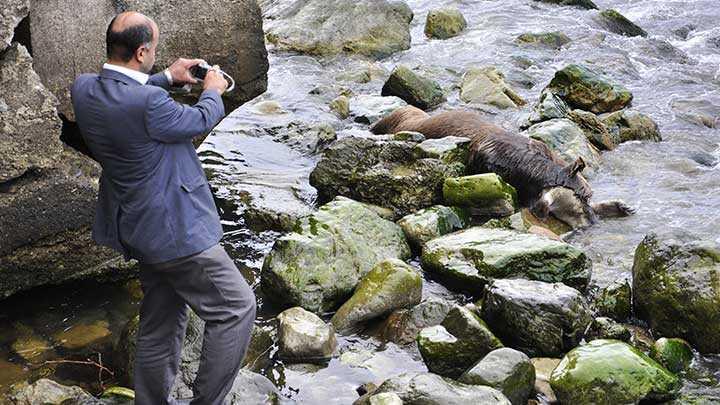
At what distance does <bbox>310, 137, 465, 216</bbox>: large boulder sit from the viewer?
8234mm

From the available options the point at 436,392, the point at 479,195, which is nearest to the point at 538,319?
the point at 436,392

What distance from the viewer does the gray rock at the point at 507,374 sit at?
5.14m

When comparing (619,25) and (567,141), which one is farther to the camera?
(619,25)

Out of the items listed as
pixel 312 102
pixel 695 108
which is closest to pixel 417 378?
pixel 312 102

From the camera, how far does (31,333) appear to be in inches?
238

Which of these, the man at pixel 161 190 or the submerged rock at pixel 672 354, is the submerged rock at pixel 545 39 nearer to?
the submerged rock at pixel 672 354

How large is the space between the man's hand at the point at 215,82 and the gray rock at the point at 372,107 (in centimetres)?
662

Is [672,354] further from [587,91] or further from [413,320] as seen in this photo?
[587,91]

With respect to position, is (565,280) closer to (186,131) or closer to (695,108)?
(186,131)

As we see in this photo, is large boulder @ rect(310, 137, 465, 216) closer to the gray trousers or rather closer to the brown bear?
the brown bear

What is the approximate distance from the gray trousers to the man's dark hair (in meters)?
1.08

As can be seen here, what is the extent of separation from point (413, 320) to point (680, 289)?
6.29 feet

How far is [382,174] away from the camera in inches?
327

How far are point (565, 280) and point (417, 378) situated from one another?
2.11 m
